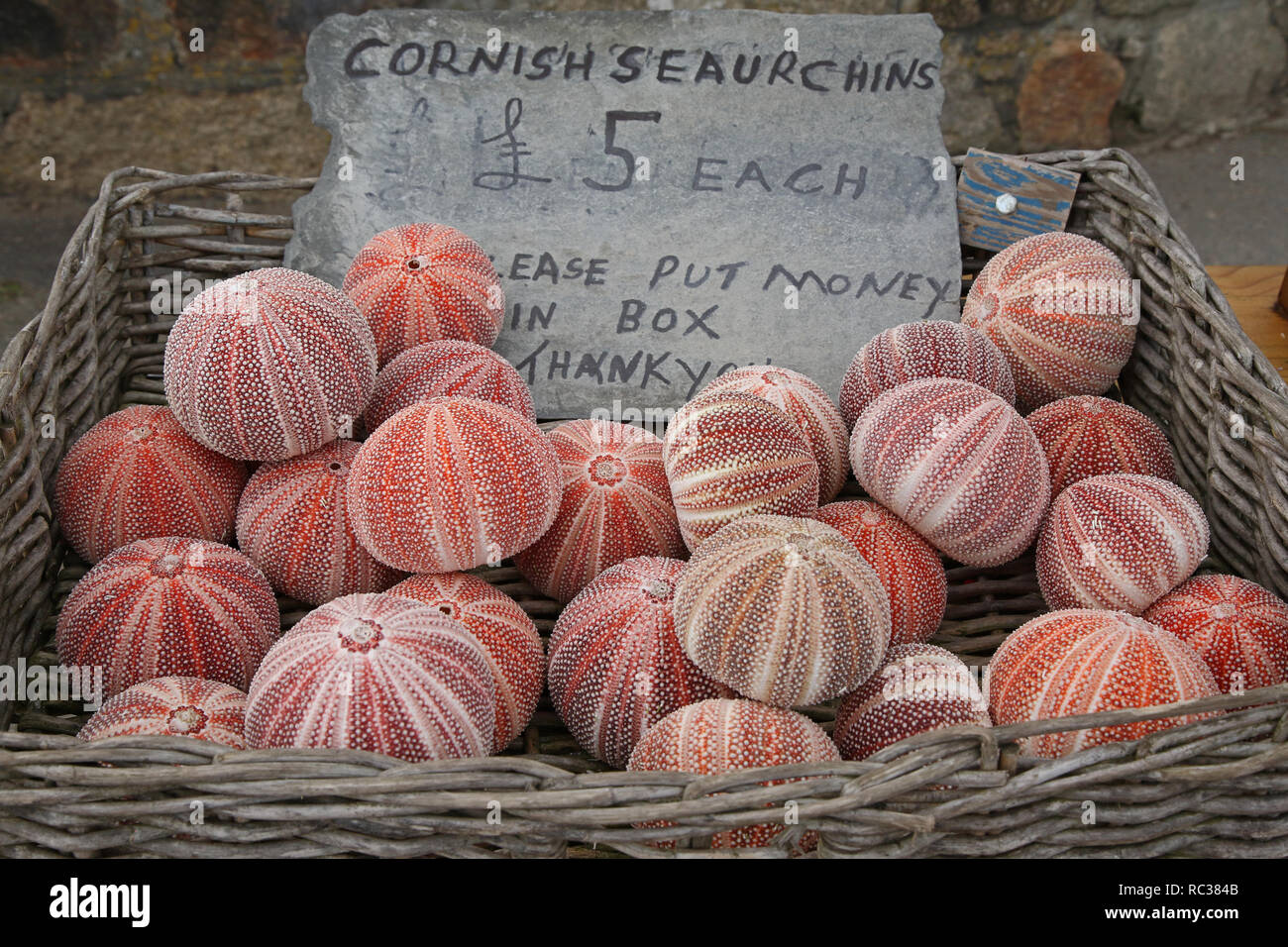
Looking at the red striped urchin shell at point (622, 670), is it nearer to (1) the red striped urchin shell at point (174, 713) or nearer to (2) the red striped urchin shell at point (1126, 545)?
(1) the red striped urchin shell at point (174, 713)

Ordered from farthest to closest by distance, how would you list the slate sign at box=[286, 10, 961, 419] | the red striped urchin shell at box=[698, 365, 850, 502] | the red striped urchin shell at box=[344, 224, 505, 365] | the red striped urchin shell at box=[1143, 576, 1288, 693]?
the slate sign at box=[286, 10, 961, 419], the red striped urchin shell at box=[344, 224, 505, 365], the red striped urchin shell at box=[698, 365, 850, 502], the red striped urchin shell at box=[1143, 576, 1288, 693]

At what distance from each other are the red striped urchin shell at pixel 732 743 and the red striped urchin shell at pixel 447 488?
344 millimetres

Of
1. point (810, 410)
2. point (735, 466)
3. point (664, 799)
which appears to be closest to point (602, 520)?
point (735, 466)

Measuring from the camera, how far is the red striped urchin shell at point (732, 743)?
123cm

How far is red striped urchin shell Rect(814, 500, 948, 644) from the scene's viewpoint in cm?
155

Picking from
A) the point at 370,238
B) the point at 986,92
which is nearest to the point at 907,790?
the point at 370,238

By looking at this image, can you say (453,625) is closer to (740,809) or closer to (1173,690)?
(740,809)

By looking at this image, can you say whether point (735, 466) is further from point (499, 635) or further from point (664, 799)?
point (664, 799)

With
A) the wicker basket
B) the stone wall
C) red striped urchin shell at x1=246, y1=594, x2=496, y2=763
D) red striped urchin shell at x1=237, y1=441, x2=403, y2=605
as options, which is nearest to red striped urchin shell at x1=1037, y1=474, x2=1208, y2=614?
the wicker basket

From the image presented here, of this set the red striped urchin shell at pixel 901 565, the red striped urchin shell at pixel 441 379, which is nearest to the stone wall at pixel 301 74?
the red striped urchin shell at pixel 441 379

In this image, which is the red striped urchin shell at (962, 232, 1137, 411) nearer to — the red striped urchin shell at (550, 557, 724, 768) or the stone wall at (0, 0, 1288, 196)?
the red striped urchin shell at (550, 557, 724, 768)

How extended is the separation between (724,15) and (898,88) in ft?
1.20

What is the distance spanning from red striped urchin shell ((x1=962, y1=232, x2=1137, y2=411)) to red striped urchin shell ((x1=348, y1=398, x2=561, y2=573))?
0.89 m

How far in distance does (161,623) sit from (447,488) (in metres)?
0.42
